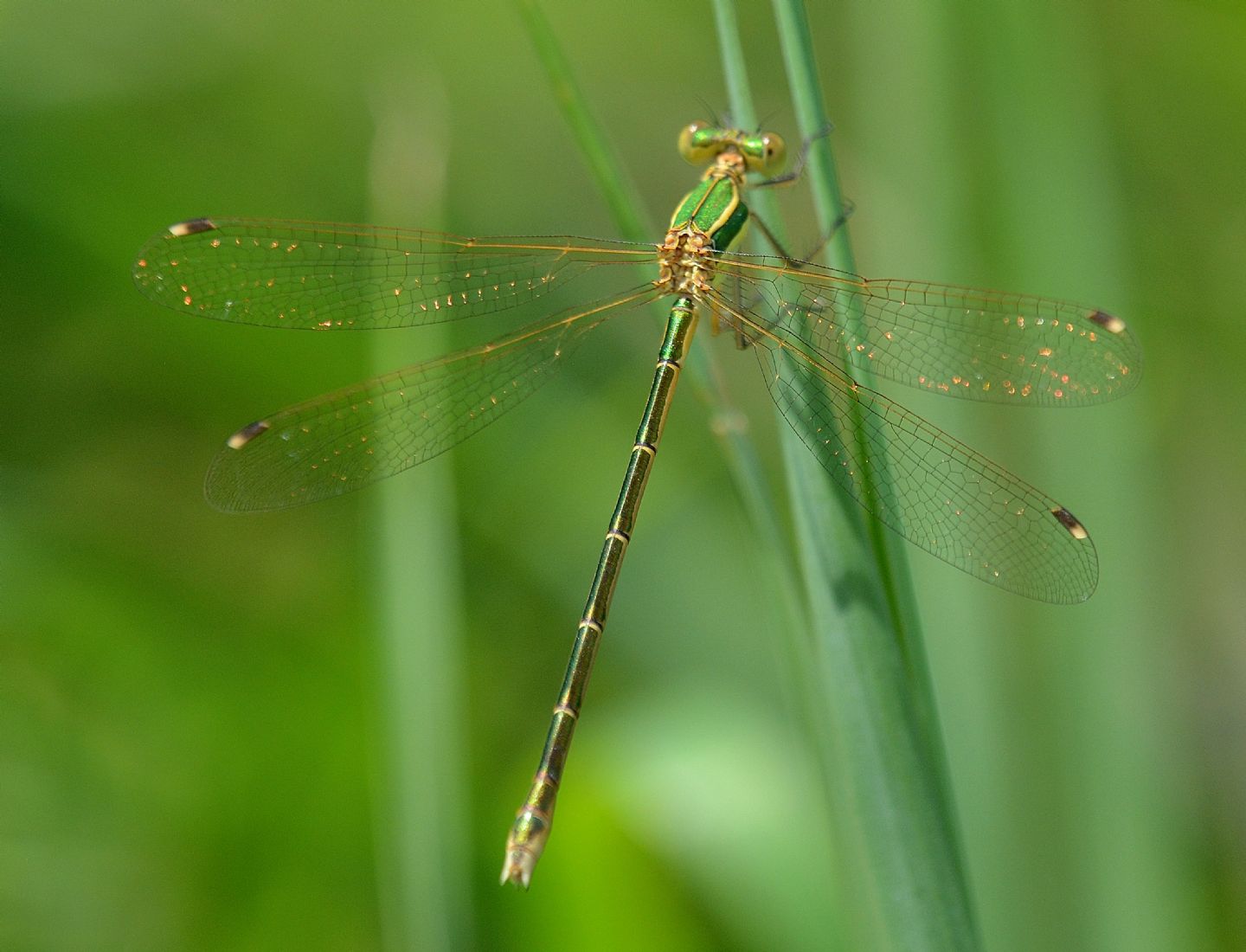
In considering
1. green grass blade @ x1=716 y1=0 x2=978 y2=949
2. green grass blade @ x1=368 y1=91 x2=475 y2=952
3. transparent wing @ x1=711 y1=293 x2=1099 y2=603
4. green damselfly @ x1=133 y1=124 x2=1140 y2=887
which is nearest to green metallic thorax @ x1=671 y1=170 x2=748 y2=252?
green damselfly @ x1=133 y1=124 x2=1140 y2=887

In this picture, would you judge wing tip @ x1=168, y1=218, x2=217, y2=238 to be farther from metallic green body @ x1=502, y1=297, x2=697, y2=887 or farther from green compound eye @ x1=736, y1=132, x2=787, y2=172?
green compound eye @ x1=736, y1=132, x2=787, y2=172

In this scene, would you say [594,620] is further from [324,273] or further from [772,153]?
[772,153]

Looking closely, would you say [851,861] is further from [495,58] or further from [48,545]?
[495,58]

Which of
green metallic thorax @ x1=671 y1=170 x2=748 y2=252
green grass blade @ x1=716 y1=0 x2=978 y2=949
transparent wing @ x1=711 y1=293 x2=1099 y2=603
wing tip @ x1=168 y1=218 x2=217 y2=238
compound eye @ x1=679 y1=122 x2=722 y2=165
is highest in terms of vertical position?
compound eye @ x1=679 y1=122 x2=722 y2=165

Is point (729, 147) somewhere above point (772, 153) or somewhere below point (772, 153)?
above

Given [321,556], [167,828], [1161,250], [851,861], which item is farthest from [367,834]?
[1161,250]

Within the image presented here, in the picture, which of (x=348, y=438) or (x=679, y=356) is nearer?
(x=348, y=438)

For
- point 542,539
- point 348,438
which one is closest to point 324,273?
point 348,438
